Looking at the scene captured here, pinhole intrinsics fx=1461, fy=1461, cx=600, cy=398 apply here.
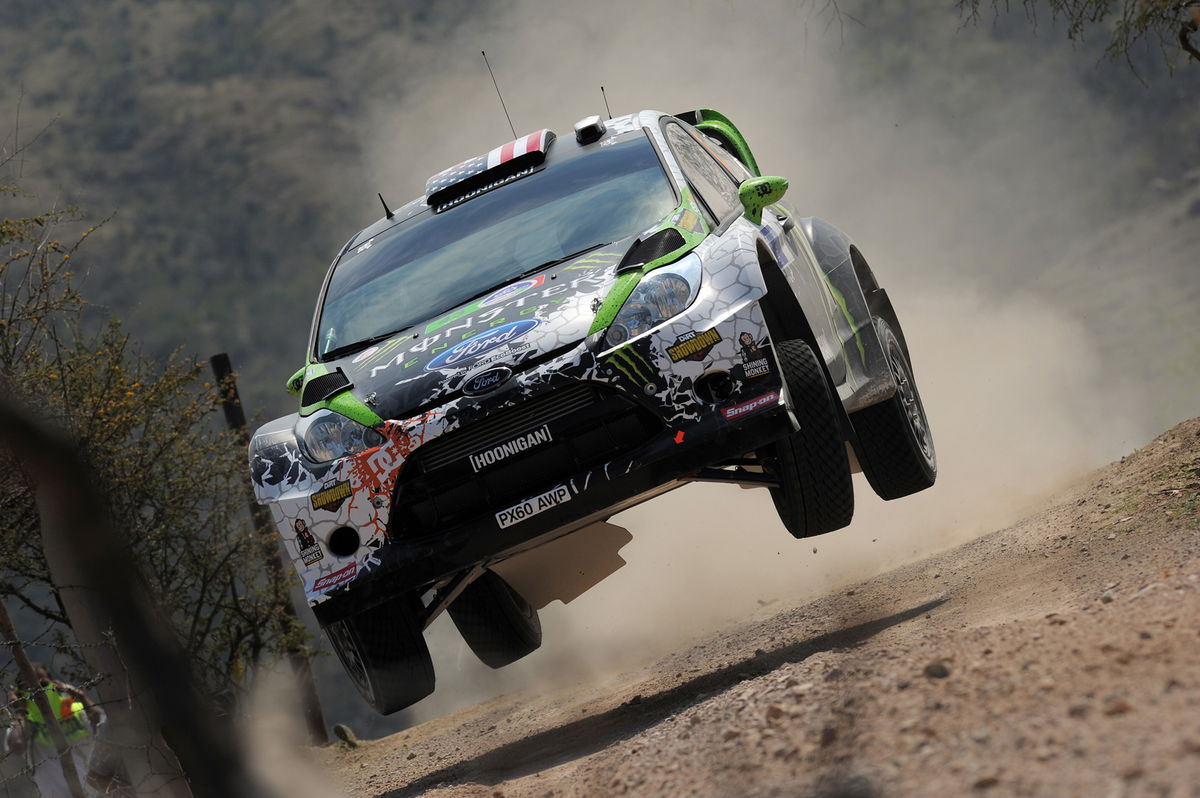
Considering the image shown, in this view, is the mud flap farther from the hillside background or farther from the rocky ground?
the hillside background

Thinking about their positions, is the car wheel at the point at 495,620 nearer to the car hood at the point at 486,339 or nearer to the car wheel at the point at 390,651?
the car wheel at the point at 390,651

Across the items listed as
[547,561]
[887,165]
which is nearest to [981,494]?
[547,561]

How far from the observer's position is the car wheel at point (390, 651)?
221 inches

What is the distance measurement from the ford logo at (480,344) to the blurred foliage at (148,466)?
549cm

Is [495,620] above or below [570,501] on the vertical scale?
below

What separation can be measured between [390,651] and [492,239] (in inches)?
71.3

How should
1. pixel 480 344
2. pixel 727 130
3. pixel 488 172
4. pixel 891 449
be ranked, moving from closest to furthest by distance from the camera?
1. pixel 480 344
2. pixel 891 449
3. pixel 488 172
4. pixel 727 130

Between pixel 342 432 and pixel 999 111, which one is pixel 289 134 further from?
pixel 342 432

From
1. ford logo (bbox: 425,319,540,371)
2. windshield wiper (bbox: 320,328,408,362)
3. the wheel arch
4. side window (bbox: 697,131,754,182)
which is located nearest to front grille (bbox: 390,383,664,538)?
ford logo (bbox: 425,319,540,371)

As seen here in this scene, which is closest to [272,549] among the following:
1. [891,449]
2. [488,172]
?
[488,172]

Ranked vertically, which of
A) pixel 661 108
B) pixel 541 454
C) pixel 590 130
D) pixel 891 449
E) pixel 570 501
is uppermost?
pixel 661 108

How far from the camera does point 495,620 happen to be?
7125 mm

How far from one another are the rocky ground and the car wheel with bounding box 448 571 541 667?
0.44 metres

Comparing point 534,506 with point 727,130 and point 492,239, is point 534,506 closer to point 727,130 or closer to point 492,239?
point 492,239
